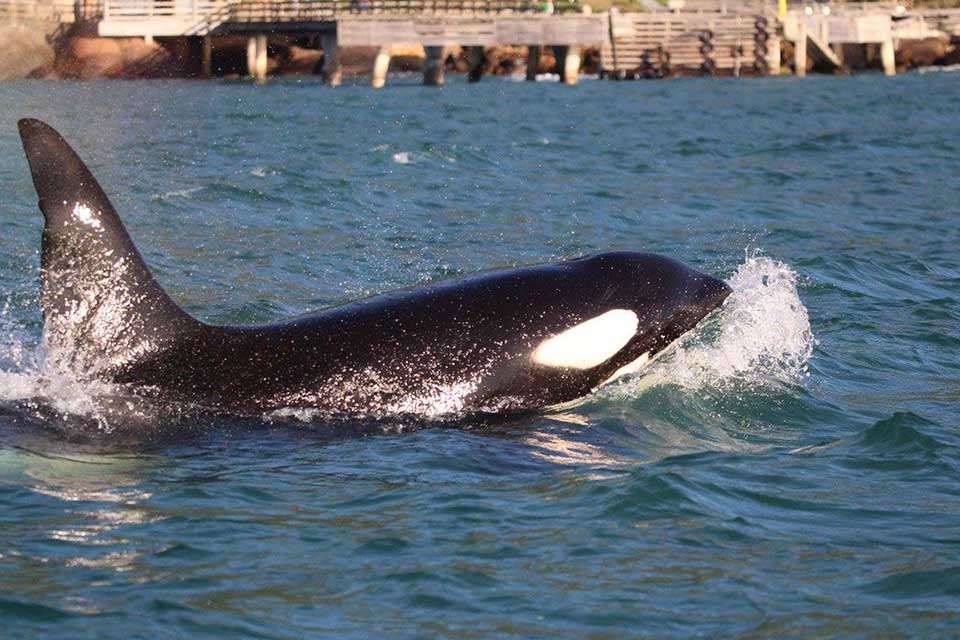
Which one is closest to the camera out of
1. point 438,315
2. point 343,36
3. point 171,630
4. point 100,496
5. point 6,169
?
point 171,630

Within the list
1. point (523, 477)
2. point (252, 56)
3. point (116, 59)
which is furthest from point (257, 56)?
point (523, 477)

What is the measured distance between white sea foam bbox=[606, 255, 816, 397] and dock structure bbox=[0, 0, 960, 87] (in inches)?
1620

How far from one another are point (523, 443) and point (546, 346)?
66 cm

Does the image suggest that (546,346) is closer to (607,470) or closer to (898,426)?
(607,470)

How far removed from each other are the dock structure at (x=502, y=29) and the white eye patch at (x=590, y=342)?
43.1 m

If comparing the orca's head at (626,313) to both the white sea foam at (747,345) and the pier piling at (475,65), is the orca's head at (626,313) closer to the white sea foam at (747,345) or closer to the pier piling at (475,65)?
the white sea foam at (747,345)

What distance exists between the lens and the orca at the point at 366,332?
23.3 feet

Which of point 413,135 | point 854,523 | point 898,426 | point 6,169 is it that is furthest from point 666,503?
point 413,135

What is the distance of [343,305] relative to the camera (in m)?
7.91

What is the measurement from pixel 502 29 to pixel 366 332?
44.8m

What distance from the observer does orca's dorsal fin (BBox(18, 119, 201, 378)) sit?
6953 millimetres

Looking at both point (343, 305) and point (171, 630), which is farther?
point (343, 305)

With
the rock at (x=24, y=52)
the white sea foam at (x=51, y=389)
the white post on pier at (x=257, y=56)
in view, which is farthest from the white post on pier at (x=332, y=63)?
the white sea foam at (x=51, y=389)

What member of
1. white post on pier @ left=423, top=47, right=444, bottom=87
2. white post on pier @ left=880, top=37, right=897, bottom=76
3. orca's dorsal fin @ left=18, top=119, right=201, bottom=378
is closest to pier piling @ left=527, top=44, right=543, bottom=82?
white post on pier @ left=423, top=47, right=444, bottom=87
